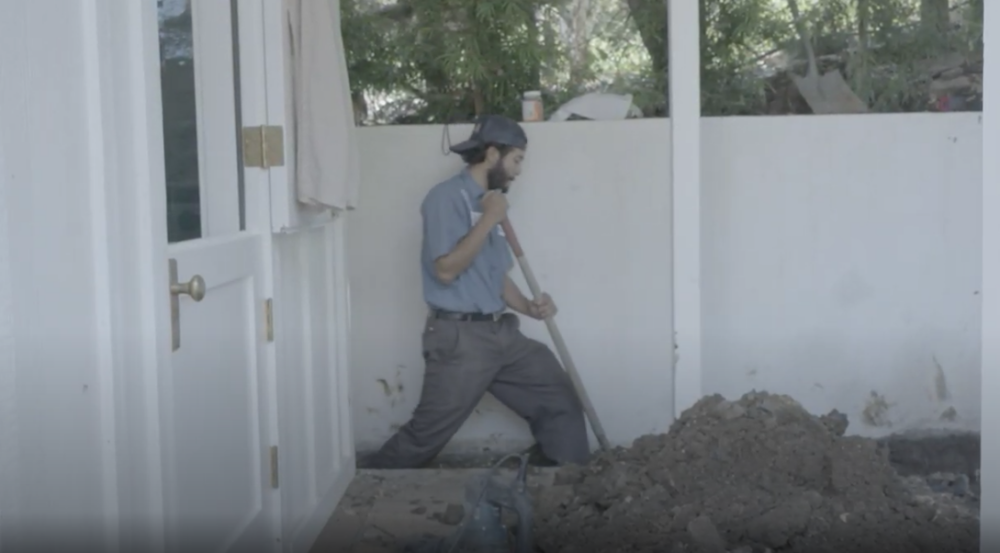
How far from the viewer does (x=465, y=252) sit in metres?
4.97

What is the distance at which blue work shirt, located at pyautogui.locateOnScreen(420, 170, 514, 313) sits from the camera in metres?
5.04

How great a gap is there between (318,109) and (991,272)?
2.09m

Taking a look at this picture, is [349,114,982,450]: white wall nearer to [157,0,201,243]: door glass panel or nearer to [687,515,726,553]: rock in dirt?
[687,515,726,553]: rock in dirt

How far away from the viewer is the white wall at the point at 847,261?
18.1ft

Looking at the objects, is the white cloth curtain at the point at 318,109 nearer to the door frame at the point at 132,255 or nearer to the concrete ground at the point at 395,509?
the concrete ground at the point at 395,509

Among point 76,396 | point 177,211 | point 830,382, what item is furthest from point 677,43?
point 76,396

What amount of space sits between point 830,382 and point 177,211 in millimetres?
3409

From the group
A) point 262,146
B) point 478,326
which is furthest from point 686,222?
point 262,146

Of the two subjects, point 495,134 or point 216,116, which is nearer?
point 216,116

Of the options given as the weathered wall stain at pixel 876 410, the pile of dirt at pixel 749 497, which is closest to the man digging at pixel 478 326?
the pile of dirt at pixel 749 497

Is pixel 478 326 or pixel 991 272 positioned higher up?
pixel 991 272

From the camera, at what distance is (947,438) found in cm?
567

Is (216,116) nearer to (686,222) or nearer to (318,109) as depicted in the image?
(318,109)

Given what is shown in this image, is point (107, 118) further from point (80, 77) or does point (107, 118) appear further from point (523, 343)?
point (523, 343)
